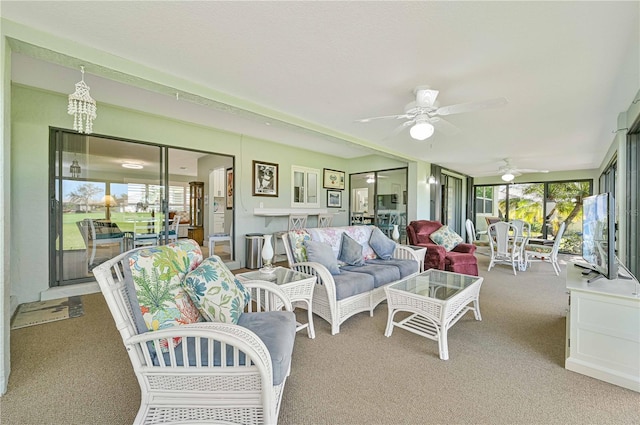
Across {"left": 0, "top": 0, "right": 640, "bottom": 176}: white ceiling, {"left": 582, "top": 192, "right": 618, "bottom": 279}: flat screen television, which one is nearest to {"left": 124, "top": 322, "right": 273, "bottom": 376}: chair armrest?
{"left": 0, "top": 0, "right": 640, "bottom": 176}: white ceiling

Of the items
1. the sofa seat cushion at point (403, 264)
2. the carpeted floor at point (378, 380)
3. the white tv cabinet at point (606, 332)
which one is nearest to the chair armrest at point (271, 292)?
the carpeted floor at point (378, 380)

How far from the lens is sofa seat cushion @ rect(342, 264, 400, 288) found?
9.93 feet

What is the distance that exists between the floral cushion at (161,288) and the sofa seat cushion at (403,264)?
2.46m

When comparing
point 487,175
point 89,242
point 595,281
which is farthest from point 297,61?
point 487,175

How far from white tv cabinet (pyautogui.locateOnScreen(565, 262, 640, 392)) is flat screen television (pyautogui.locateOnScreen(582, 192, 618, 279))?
160mm

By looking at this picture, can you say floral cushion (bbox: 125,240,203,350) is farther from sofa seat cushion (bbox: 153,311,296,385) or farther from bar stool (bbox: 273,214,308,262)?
bar stool (bbox: 273,214,308,262)

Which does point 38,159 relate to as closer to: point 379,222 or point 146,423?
point 146,423

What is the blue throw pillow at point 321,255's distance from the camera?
9.37 ft

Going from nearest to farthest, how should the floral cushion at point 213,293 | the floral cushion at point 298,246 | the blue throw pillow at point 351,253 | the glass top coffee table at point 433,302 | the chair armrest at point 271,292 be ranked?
the floral cushion at point 213,293
the chair armrest at point 271,292
the glass top coffee table at point 433,302
the floral cushion at point 298,246
the blue throw pillow at point 351,253

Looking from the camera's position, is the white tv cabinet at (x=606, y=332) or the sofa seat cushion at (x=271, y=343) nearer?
the sofa seat cushion at (x=271, y=343)

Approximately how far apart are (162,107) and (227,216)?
10.5 feet

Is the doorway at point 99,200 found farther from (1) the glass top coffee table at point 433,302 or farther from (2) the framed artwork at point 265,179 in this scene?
(1) the glass top coffee table at point 433,302

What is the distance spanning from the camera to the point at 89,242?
3.78 meters

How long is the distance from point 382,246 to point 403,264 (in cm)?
40
